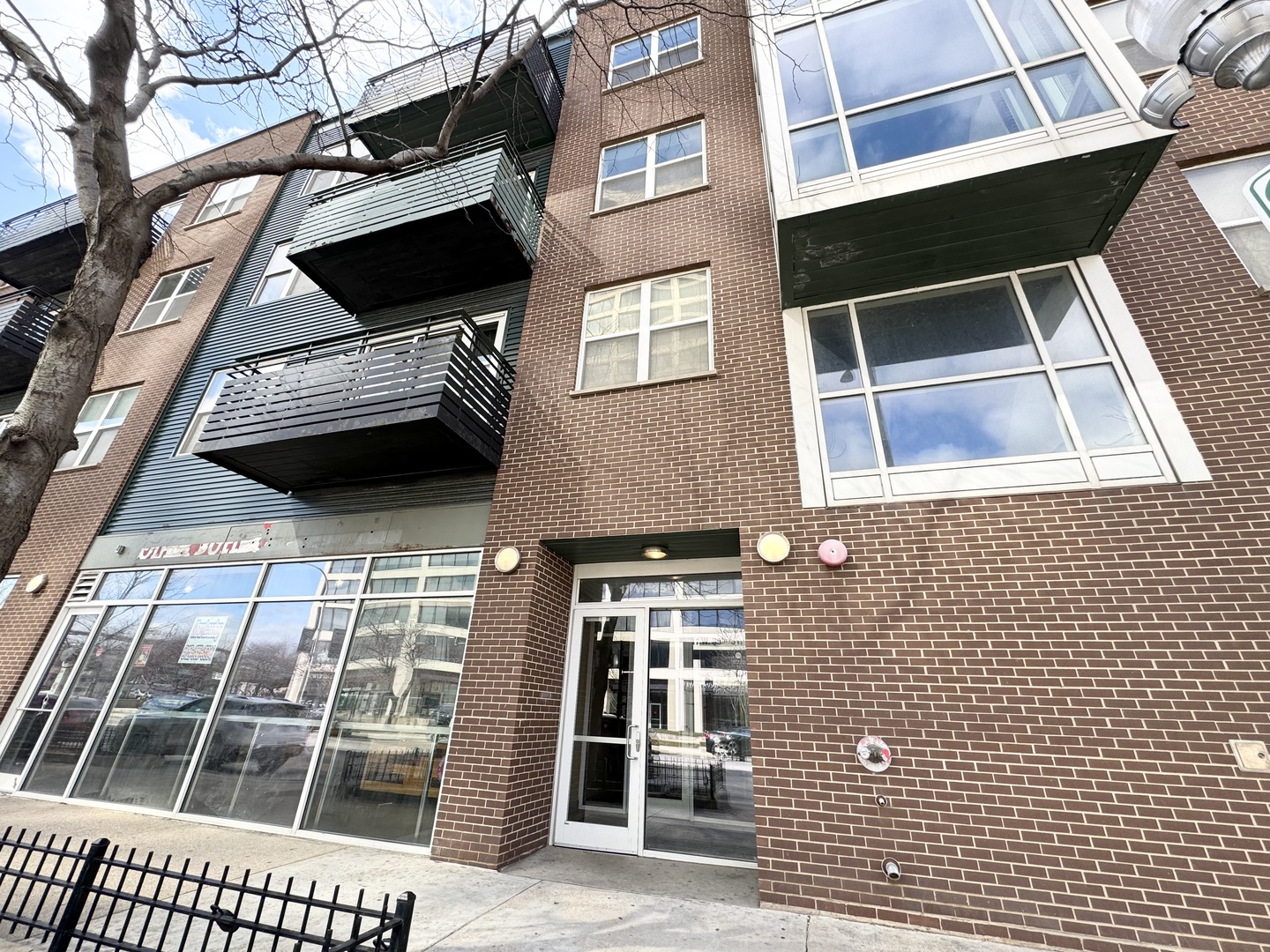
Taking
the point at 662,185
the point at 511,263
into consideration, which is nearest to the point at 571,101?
the point at 662,185

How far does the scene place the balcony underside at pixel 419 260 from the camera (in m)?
7.79

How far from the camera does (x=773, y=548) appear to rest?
17.0ft

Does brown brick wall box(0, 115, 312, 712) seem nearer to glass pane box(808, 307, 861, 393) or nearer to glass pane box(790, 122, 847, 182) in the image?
glass pane box(790, 122, 847, 182)

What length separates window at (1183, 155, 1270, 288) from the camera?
542 centimetres

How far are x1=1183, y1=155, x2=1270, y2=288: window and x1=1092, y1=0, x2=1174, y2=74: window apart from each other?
153 centimetres

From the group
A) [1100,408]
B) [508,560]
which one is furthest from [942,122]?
[508,560]

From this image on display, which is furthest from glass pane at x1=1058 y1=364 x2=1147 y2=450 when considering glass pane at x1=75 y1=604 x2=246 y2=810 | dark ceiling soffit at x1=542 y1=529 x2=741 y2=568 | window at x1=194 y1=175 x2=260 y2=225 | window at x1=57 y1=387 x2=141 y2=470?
window at x1=194 y1=175 x2=260 y2=225

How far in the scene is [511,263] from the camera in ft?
26.8

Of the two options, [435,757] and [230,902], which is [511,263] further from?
[230,902]

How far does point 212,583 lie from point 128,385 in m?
5.87

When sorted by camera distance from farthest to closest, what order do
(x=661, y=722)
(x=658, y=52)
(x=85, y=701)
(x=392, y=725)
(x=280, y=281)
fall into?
(x=280, y=281) → (x=658, y=52) → (x=85, y=701) → (x=392, y=725) → (x=661, y=722)

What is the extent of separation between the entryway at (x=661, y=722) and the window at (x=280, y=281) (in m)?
8.83

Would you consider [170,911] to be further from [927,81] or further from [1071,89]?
[1071,89]

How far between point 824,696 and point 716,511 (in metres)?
1.99
